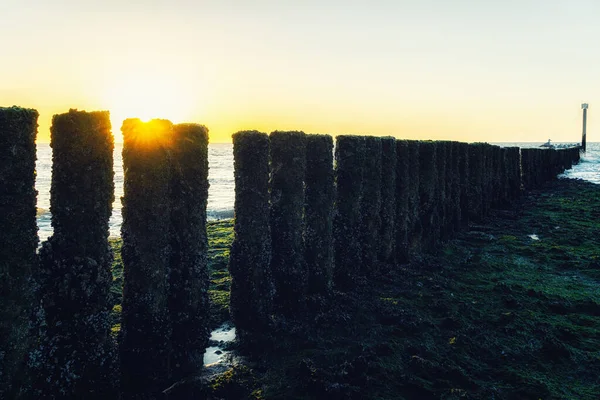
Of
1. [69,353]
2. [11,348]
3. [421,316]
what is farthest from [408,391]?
[11,348]

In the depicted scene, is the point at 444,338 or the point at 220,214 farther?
the point at 220,214

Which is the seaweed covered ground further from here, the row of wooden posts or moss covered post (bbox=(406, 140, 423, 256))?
the row of wooden posts

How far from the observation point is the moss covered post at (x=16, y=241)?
11.4ft

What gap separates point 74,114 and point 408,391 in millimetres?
4249

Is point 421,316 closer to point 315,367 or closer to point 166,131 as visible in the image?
point 315,367

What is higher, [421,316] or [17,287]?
[17,287]

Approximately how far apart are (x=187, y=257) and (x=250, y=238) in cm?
100

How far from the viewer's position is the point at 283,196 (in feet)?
20.5

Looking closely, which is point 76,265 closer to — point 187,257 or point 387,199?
point 187,257

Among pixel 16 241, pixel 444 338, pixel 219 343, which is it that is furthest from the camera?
pixel 444 338

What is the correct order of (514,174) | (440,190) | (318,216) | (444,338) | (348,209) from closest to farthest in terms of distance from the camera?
(444,338), (318,216), (348,209), (440,190), (514,174)

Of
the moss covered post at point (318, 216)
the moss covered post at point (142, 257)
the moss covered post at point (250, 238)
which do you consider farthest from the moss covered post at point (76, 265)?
the moss covered post at point (318, 216)

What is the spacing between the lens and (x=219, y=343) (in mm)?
5664

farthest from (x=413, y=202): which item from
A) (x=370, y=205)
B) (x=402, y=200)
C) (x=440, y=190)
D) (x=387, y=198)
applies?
(x=370, y=205)
